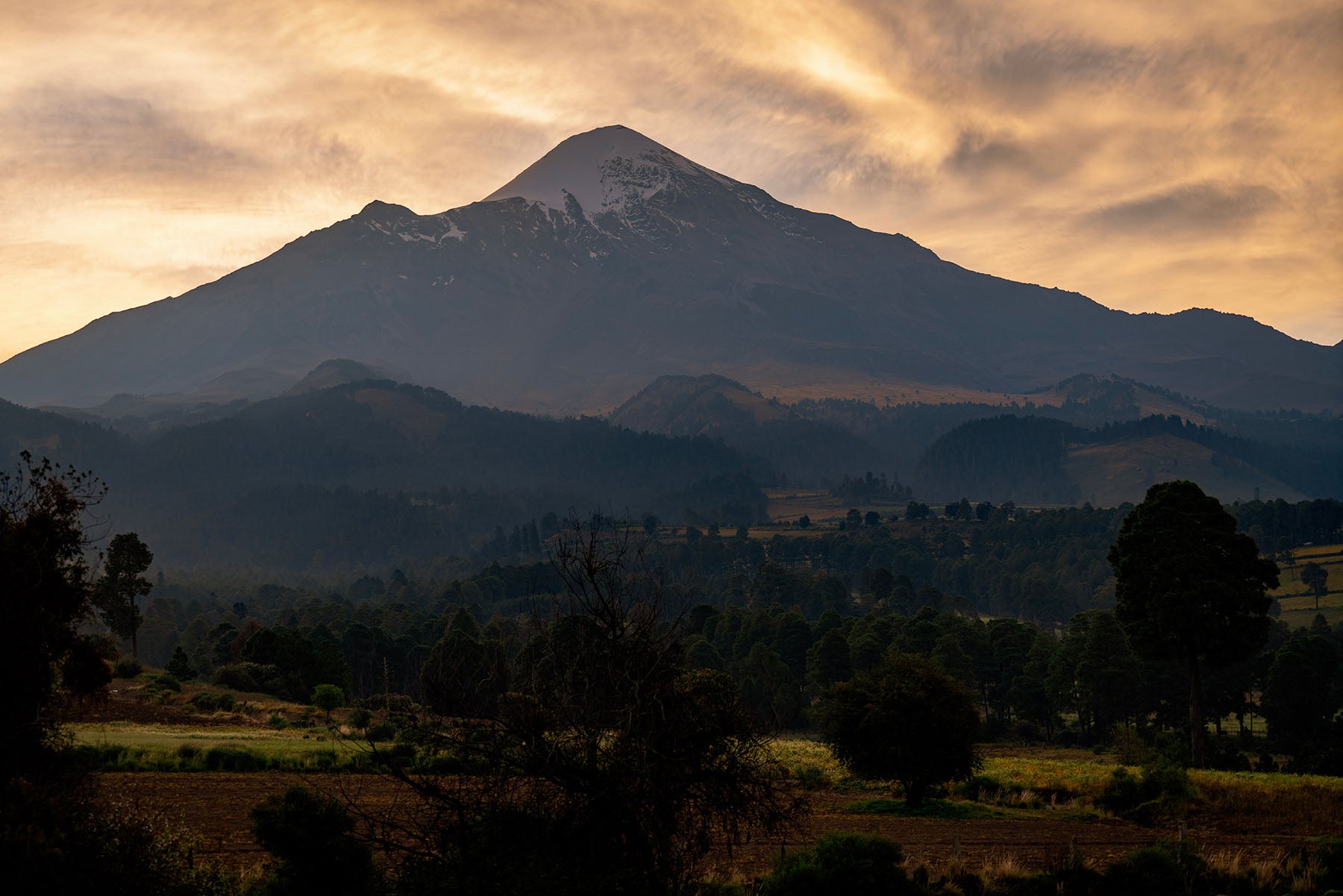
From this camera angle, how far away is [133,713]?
50.1m

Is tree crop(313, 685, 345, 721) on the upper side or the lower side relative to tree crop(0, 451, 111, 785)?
lower

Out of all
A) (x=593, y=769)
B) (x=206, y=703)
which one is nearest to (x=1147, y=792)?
(x=593, y=769)

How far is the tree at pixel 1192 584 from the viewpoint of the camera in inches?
1666

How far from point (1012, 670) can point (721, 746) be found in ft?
273

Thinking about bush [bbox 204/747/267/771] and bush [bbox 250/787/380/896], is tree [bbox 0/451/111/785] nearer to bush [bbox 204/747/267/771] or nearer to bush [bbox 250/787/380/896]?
bush [bbox 250/787/380/896]

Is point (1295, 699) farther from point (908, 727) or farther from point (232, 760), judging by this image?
point (232, 760)

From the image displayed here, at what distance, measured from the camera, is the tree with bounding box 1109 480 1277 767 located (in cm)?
4231

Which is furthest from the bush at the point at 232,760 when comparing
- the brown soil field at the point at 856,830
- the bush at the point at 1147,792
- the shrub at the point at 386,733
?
the bush at the point at 1147,792

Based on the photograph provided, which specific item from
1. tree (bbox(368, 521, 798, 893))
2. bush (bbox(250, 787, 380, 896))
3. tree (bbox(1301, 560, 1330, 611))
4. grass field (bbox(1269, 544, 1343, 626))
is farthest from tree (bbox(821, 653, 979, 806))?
tree (bbox(1301, 560, 1330, 611))

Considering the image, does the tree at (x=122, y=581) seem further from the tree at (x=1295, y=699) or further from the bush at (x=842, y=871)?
the tree at (x=1295, y=699)

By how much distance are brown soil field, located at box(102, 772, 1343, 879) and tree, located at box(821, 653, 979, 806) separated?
1935 millimetres

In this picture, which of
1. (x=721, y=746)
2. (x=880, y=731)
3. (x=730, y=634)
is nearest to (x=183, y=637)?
(x=730, y=634)

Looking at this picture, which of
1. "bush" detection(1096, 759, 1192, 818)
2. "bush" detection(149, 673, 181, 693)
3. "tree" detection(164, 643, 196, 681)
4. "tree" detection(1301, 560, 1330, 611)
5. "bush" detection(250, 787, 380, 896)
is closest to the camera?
"bush" detection(250, 787, 380, 896)

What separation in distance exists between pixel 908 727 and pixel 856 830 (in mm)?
5865
